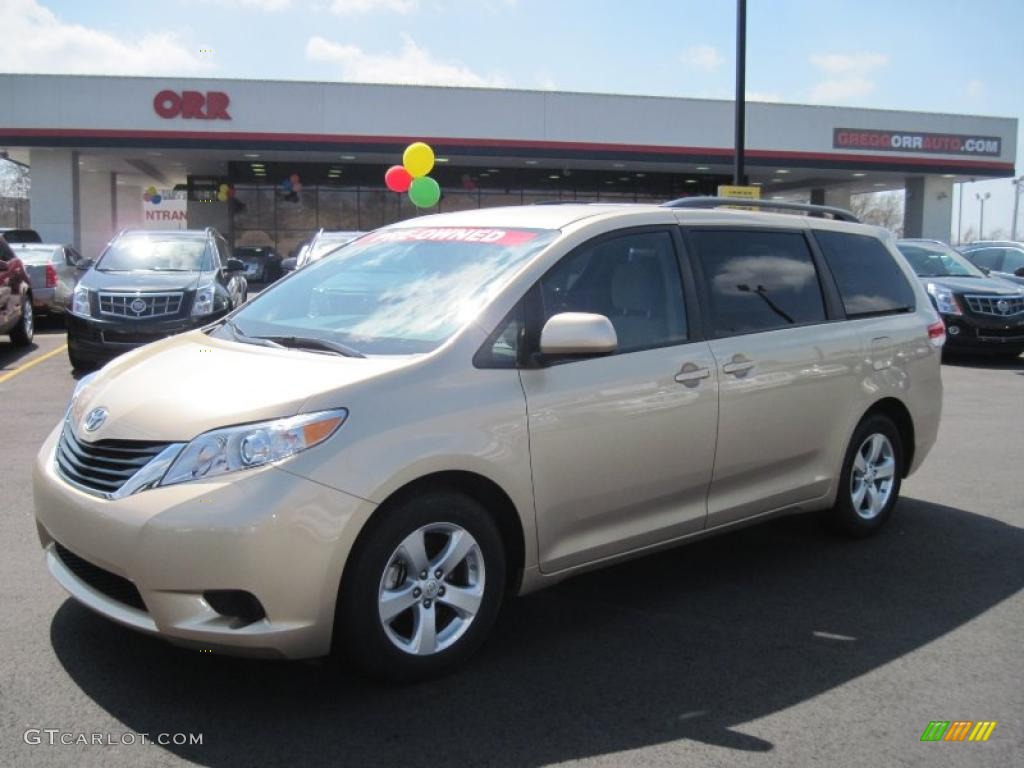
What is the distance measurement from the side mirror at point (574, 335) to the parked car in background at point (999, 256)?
15.9 metres

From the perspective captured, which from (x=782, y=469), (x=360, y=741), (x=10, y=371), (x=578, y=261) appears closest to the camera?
(x=360, y=741)

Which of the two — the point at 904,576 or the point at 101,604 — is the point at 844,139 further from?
the point at 101,604

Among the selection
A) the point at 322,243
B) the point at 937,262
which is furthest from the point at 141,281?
the point at 937,262

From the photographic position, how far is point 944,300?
46.8 feet

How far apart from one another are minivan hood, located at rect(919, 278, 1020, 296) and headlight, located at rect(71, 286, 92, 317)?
11257mm

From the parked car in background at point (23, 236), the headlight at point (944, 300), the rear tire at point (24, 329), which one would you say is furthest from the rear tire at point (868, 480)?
the parked car in background at point (23, 236)

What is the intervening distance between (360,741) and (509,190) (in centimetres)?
3414

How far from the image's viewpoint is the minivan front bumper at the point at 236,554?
10.3 ft

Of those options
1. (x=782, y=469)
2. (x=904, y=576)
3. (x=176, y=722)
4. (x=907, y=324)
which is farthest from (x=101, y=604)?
(x=907, y=324)

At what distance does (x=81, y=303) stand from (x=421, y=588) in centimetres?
881

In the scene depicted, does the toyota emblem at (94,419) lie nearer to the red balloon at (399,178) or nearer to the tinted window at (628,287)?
the tinted window at (628,287)

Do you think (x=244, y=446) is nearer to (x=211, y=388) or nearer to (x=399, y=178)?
(x=211, y=388)

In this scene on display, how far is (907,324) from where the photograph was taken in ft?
18.8

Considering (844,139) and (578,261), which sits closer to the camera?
(578,261)
